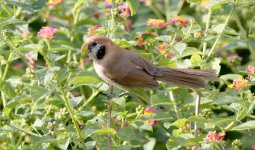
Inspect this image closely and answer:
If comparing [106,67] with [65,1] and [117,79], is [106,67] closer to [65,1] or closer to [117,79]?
[117,79]

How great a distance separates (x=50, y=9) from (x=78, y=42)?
0.27 metres

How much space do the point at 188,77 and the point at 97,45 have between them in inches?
17.2

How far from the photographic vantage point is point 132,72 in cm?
281

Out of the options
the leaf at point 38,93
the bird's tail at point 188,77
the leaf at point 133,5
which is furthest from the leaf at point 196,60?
the leaf at point 38,93

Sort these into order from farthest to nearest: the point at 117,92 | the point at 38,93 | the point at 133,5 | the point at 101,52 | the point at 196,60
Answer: the point at 117,92 < the point at 196,60 < the point at 101,52 < the point at 133,5 < the point at 38,93

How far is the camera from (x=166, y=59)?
9.68 feet

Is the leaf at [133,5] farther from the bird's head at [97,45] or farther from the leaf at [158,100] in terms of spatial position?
the leaf at [158,100]

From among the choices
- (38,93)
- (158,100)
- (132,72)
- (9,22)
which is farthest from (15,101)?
(158,100)

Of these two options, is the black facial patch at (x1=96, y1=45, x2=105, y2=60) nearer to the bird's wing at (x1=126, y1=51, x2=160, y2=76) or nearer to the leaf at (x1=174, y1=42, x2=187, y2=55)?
the bird's wing at (x1=126, y1=51, x2=160, y2=76)

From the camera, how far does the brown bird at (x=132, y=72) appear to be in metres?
2.72

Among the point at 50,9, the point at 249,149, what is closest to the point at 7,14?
the point at 50,9

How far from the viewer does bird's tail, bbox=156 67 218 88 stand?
2715 mm

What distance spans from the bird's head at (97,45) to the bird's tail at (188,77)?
0.91 ft

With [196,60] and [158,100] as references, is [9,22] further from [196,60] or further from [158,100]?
[196,60]
